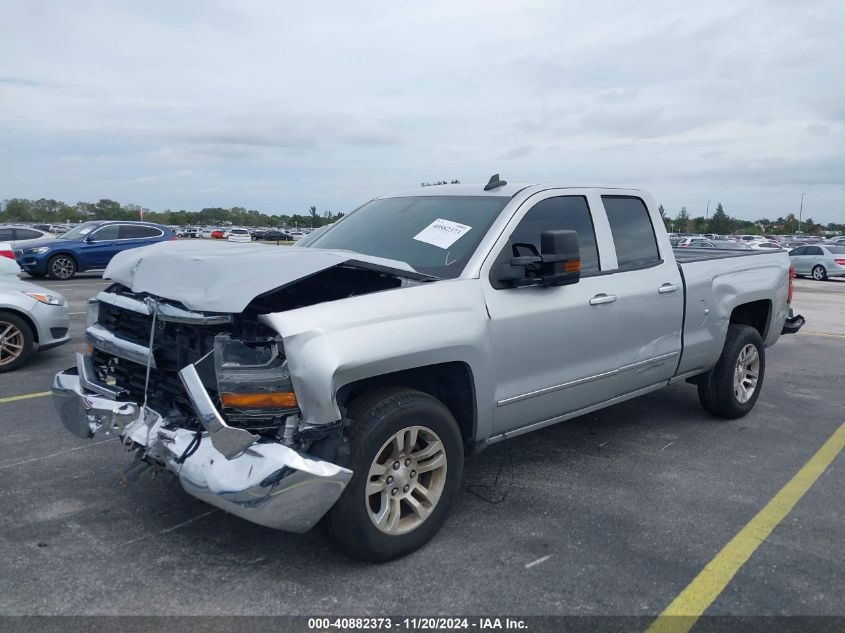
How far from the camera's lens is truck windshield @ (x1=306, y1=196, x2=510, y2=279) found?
405 centimetres

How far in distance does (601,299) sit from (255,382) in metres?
2.31

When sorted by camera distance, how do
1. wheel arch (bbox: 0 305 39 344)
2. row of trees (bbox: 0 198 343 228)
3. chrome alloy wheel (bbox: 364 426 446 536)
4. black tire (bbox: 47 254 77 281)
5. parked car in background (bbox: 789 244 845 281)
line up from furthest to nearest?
1. row of trees (bbox: 0 198 343 228)
2. parked car in background (bbox: 789 244 845 281)
3. black tire (bbox: 47 254 77 281)
4. wheel arch (bbox: 0 305 39 344)
5. chrome alloy wheel (bbox: 364 426 446 536)

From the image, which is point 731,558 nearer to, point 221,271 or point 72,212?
point 221,271

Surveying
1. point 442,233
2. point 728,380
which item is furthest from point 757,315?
point 442,233

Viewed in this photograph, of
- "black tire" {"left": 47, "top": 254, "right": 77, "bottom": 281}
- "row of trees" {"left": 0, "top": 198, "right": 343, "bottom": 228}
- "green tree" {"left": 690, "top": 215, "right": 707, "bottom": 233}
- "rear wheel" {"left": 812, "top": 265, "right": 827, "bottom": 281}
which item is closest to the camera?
"black tire" {"left": 47, "top": 254, "right": 77, "bottom": 281}

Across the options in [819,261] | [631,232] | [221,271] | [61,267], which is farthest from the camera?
[819,261]

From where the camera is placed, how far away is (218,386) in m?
3.09

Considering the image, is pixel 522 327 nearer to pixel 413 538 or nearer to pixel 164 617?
pixel 413 538

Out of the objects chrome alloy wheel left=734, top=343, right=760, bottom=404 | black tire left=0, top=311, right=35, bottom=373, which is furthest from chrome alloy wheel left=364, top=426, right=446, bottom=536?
black tire left=0, top=311, right=35, bottom=373

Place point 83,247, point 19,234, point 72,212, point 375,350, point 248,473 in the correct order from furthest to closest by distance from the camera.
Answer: point 72,212, point 19,234, point 83,247, point 375,350, point 248,473

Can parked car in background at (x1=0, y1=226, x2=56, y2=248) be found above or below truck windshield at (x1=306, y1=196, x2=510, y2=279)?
below

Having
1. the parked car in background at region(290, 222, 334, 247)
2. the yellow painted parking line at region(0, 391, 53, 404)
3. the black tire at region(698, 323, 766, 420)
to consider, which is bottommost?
the yellow painted parking line at region(0, 391, 53, 404)

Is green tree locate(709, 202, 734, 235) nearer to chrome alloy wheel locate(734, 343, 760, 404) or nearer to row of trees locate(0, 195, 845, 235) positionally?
row of trees locate(0, 195, 845, 235)

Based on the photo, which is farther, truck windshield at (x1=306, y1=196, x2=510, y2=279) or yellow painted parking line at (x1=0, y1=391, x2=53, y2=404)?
yellow painted parking line at (x1=0, y1=391, x2=53, y2=404)
